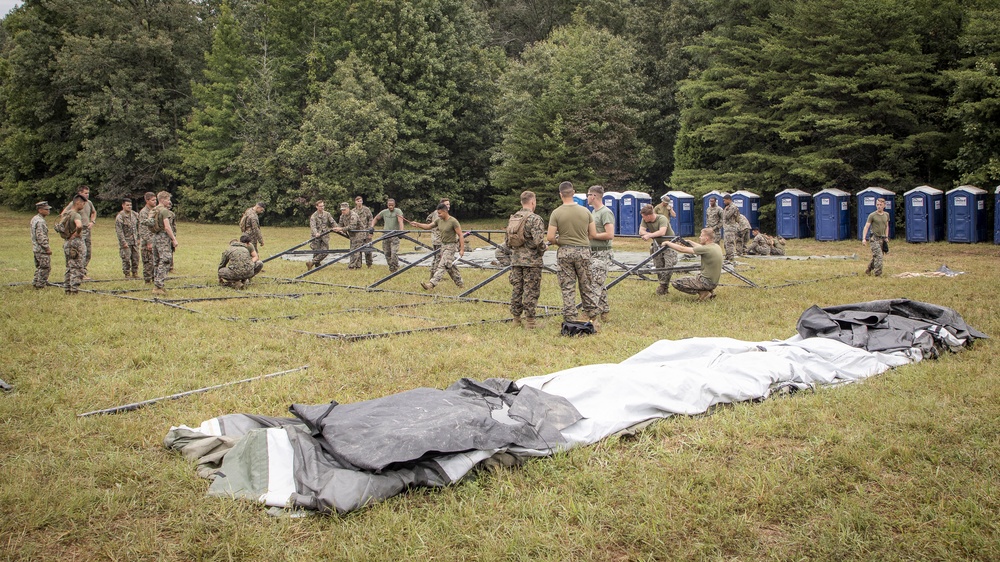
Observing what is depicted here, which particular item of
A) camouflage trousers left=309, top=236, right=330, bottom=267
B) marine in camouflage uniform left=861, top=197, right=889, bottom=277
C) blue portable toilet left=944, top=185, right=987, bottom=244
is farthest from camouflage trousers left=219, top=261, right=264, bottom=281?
blue portable toilet left=944, top=185, right=987, bottom=244

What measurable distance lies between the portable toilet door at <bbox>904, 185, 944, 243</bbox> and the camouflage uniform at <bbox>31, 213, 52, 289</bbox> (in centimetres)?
2389

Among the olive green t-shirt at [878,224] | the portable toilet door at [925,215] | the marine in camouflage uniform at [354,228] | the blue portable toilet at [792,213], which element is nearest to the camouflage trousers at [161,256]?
the marine in camouflage uniform at [354,228]

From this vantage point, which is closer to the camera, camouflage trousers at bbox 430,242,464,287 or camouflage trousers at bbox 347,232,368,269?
camouflage trousers at bbox 430,242,464,287

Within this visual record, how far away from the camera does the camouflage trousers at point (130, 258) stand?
1684cm

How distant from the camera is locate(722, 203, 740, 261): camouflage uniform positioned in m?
17.4

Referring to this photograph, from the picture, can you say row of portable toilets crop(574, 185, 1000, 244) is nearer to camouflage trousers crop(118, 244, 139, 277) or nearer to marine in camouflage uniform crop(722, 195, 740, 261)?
marine in camouflage uniform crop(722, 195, 740, 261)

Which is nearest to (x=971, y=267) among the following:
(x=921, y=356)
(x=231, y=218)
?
(x=921, y=356)

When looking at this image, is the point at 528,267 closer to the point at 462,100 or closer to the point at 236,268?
the point at 236,268

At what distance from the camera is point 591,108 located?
36625 mm

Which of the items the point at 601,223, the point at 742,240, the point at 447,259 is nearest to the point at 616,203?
the point at 742,240

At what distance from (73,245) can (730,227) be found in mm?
14452

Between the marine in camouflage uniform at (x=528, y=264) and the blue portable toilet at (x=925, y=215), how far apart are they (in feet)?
61.0

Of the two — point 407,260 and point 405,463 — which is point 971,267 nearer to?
point 407,260

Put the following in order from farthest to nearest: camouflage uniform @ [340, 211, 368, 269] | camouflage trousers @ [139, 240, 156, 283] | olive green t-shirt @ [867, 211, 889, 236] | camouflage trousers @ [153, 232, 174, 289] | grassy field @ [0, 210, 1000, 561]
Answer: camouflage uniform @ [340, 211, 368, 269] → camouflage trousers @ [139, 240, 156, 283] → olive green t-shirt @ [867, 211, 889, 236] → camouflage trousers @ [153, 232, 174, 289] → grassy field @ [0, 210, 1000, 561]
